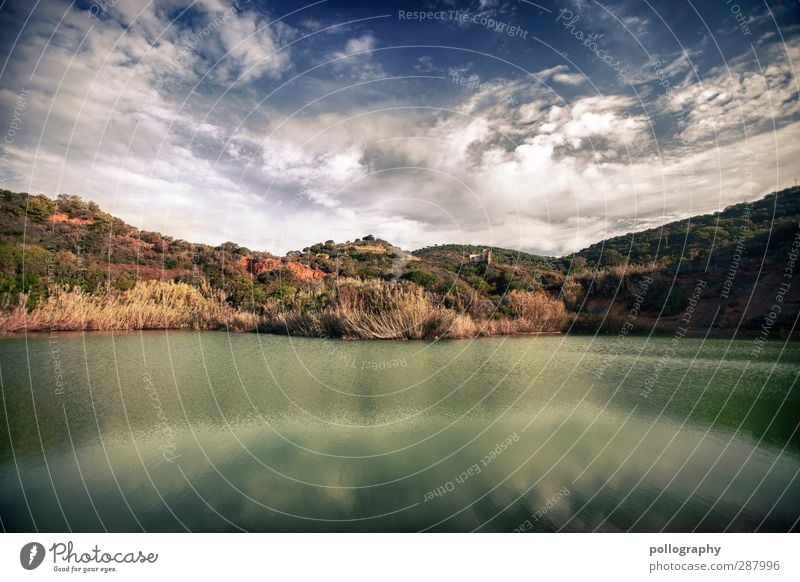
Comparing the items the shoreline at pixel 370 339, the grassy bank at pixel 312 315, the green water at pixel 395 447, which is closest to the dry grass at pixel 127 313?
the grassy bank at pixel 312 315

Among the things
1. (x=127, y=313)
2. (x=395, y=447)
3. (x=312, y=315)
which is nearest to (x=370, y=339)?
(x=312, y=315)

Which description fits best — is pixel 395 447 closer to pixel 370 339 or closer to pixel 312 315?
pixel 370 339

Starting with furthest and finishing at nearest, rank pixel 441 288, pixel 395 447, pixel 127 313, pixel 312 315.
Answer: pixel 441 288 → pixel 312 315 → pixel 127 313 → pixel 395 447

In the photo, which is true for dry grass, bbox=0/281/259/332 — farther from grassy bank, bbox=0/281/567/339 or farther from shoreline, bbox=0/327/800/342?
shoreline, bbox=0/327/800/342

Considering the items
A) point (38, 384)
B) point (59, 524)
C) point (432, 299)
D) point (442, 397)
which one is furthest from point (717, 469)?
point (432, 299)
